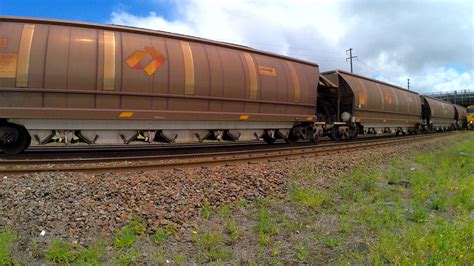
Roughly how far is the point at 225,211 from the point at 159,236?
1.21m

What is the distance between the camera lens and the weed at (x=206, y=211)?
471 centimetres

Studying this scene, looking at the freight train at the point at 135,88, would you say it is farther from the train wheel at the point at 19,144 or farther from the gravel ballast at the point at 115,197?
the gravel ballast at the point at 115,197

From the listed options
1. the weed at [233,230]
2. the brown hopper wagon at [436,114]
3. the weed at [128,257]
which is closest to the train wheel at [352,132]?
the weed at [233,230]

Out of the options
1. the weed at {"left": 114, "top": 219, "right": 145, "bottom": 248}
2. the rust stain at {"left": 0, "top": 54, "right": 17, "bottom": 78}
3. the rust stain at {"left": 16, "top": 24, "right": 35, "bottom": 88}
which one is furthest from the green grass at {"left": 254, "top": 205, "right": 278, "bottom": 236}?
the rust stain at {"left": 0, "top": 54, "right": 17, "bottom": 78}

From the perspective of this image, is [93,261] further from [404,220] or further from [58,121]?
[58,121]

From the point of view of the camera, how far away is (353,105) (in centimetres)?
1712

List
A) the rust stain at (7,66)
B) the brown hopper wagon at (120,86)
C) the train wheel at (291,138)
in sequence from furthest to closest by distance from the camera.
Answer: the train wheel at (291,138) → the brown hopper wagon at (120,86) → the rust stain at (7,66)

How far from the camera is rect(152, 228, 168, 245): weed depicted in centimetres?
387

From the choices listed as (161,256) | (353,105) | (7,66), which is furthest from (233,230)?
Result: (353,105)

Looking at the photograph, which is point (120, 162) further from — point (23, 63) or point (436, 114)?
point (436, 114)

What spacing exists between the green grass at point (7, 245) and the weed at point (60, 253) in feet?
1.00

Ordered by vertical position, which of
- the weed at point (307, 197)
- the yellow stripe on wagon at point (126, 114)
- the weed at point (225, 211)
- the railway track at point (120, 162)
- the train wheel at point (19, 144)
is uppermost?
the yellow stripe on wagon at point (126, 114)

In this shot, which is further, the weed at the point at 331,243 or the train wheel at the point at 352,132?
the train wheel at the point at 352,132

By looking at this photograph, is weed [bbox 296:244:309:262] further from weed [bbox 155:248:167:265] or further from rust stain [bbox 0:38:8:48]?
rust stain [bbox 0:38:8:48]
